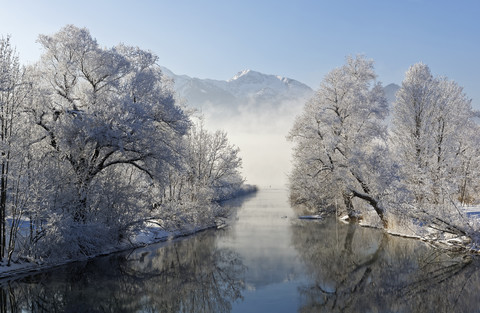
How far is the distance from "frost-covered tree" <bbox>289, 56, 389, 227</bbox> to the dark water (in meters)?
7.85

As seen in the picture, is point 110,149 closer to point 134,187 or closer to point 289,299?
point 134,187

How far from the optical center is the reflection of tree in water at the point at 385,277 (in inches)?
518

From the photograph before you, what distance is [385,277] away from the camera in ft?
55.8

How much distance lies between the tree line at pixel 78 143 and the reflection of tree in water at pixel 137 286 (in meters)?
2.55

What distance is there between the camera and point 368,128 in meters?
33.8

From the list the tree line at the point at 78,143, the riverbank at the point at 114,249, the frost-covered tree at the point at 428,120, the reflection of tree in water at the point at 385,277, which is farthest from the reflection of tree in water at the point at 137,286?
the frost-covered tree at the point at 428,120

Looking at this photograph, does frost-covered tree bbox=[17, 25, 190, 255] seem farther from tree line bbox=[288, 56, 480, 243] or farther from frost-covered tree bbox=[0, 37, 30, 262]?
tree line bbox=[288, 56, 480, 243]

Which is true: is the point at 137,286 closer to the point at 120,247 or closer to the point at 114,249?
the point at 114,249

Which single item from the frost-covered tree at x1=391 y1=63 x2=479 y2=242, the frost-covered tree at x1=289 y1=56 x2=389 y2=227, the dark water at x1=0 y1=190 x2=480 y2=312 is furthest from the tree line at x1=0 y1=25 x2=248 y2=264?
the frost-covered tree at x1=391 y1=63 x2=479 y2=242

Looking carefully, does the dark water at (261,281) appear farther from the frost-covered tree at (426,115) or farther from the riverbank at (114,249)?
the frost-covered tree at (426,115)

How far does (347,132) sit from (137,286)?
24.7 m

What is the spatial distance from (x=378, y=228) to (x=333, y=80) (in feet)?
47.5

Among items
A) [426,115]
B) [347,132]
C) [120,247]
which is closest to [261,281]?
[120,247]

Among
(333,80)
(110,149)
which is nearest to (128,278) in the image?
(110,149)
